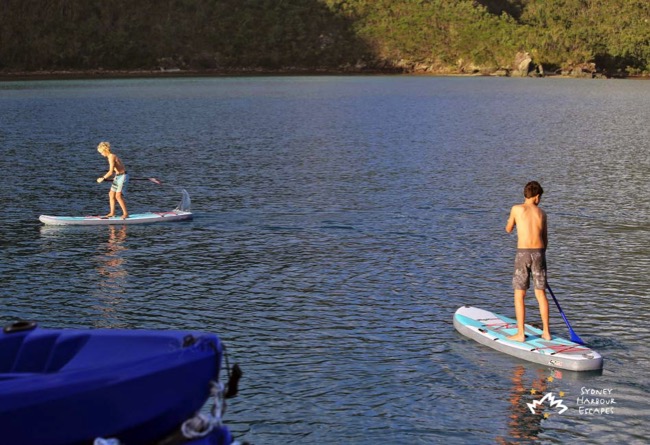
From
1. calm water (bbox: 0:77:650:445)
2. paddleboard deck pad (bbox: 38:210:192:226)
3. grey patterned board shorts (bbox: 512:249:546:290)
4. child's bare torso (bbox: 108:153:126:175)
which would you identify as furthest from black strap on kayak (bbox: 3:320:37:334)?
paddleboard deck pad (bbox: 38:210:192:226)

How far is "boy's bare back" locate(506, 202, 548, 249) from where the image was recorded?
15.4m

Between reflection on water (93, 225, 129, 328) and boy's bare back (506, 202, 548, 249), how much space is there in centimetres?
781

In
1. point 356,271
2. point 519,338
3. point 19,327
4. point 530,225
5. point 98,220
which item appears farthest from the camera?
point 98,220

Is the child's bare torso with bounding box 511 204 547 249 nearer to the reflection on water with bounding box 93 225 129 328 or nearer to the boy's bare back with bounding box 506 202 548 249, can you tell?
the boy's bare back with bounding box 506 202 548 249

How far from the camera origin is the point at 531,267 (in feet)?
51.2

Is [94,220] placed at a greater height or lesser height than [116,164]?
lesser

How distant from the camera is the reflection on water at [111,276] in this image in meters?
19.1

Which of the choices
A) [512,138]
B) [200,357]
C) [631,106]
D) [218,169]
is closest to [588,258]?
[200,357]

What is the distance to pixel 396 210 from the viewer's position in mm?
31688

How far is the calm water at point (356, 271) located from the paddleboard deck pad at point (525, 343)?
0.72 feet

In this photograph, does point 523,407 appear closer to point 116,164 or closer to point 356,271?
point 356,271

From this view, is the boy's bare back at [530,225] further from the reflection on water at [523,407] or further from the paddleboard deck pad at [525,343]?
the reflection on water at [523,407]

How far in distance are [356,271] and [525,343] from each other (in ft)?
23.8

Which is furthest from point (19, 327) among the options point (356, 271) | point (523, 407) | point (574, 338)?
point (356, 271)
